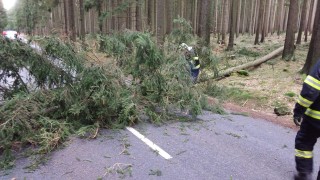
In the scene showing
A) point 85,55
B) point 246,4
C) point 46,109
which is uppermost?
point 246,4

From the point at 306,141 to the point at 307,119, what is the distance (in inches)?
11.6

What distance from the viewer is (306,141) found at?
140 inches

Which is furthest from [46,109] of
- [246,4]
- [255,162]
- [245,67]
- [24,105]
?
[246,4]

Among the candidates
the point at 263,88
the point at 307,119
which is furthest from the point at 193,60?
the point at 307,119

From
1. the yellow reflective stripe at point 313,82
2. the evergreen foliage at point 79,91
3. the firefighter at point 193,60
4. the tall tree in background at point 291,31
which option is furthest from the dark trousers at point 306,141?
the tall tree in background at point 291,31

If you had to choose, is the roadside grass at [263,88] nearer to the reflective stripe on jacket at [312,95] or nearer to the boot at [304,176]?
the boot at [304,176]

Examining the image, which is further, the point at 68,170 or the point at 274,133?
the point at 274,133

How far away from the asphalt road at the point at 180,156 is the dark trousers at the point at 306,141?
0.52 metres

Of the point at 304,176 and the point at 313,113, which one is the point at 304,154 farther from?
the point at 313,113

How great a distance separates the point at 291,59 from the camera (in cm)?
1378

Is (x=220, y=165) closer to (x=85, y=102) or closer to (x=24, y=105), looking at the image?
(x=85, y=102)

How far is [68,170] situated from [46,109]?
5.55 ft

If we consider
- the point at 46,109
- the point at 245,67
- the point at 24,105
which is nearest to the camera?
the point at 24,105

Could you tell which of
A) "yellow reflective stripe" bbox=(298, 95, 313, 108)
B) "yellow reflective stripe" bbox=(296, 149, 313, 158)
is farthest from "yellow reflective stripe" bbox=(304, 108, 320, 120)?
"yellow reflective stripe" bbox=(296, 149, 313, 158)
